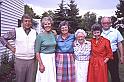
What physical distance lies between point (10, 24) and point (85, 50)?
10.4 metres

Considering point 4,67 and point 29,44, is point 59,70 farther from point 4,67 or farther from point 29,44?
point 4,67

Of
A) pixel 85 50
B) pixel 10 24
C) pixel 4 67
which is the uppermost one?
pixel 10 24

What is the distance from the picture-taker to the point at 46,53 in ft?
21.6

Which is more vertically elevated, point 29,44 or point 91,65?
point 29,44

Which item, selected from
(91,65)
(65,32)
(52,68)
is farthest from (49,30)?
(91,65)

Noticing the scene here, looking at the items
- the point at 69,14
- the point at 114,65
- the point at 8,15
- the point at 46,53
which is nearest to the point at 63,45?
the point at 46,53

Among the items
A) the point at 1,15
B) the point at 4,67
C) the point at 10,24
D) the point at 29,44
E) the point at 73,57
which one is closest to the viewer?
the point at 29,44

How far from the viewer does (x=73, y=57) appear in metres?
6.98

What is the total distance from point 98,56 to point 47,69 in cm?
125

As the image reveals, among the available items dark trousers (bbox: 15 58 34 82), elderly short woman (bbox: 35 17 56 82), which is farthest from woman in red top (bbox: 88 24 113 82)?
dark trousers (bbox: 15 58 34 82)

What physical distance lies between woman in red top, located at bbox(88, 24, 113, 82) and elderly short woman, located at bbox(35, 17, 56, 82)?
94 centimetres

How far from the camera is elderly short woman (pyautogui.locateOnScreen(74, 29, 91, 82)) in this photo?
6984 mm

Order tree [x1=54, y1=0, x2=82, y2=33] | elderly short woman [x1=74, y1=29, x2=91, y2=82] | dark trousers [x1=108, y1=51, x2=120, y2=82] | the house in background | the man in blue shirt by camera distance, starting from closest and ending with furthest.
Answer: elderly short woman [x1=74, y1=29, x2=91, y2=82] → the man in blue shirt → dark trousers [x1=108, y1=51, x2=120, y2=82] → the house in background → tree [x1=54, y1=0, x2=82, y2=33]

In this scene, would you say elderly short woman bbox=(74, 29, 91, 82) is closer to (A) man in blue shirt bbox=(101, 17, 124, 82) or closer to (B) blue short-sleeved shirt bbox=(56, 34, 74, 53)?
(B) blue short-sleeved shirt bbox=(56, 34, 74, 53)
